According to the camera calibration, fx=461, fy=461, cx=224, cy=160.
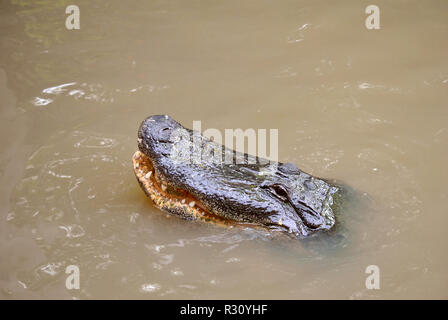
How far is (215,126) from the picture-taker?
6035mm

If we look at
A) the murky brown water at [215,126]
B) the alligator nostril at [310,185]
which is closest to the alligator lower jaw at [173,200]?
the murky brown water at [215,126]

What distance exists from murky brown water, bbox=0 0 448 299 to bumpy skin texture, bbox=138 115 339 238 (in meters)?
0.25

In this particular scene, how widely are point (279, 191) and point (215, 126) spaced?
208 cm

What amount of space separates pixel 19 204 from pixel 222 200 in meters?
2.24

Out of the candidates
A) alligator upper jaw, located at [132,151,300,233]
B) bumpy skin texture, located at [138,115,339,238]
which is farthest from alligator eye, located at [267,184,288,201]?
alligator upper jaw, located at [132,151,300,233]

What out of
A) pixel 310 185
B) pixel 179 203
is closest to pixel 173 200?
pixel 179 203

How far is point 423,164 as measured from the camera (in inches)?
214

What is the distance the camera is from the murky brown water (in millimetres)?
4121

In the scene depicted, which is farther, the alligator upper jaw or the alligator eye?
the alligator upper jaw

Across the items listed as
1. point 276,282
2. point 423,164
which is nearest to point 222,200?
point 276,282

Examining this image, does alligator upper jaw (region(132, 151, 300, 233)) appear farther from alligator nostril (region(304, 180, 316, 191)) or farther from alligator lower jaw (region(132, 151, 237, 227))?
alligator nostril (region(304, 180, 316, 191))

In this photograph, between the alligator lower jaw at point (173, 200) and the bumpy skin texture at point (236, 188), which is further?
the alligator lower jaw at point (173, 200)

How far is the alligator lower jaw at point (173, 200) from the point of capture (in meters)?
4.29

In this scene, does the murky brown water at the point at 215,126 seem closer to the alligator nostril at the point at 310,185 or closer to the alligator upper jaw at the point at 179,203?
the alligator upper jaw at the point at 179,203
